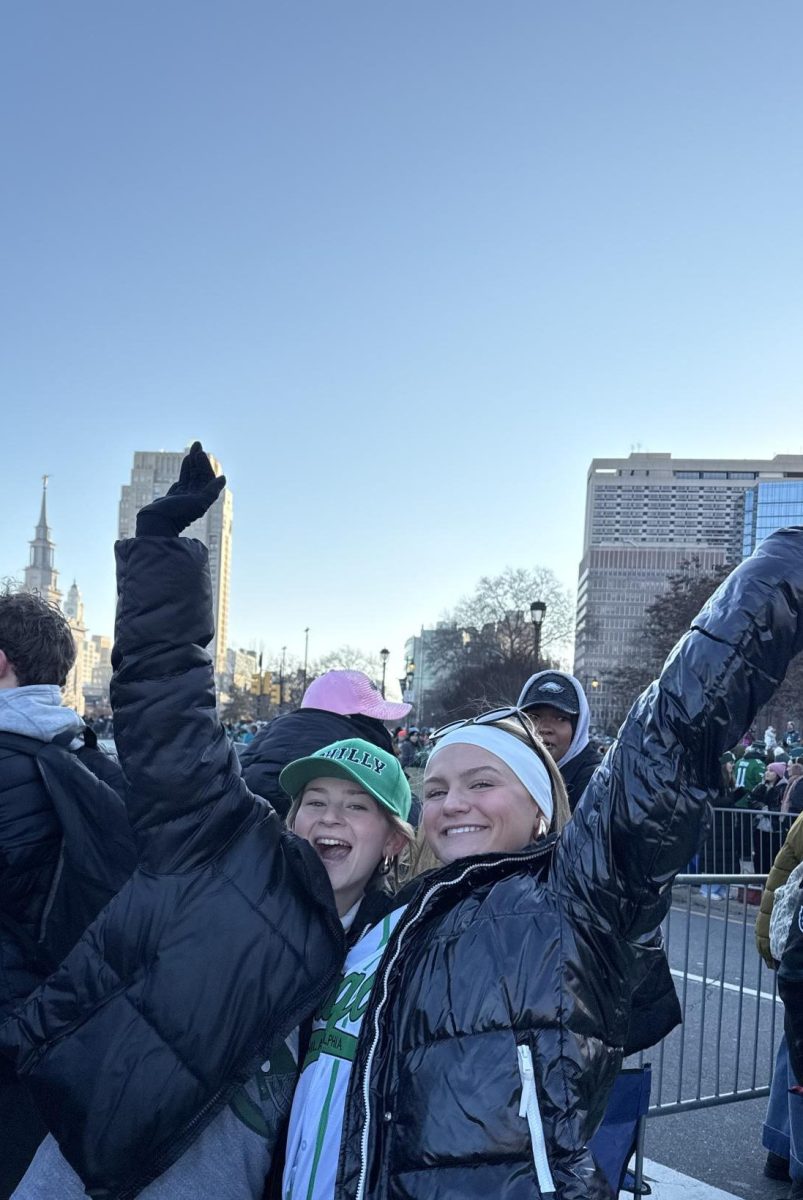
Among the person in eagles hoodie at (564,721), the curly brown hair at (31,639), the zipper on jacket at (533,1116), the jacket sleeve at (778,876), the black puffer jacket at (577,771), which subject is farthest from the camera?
the person in eagles hoodie at (564,721)

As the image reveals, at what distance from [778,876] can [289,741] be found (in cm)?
236

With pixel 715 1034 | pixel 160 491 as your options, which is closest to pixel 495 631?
pixel 715 1034

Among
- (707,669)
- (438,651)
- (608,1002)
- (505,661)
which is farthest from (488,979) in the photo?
(438,651)

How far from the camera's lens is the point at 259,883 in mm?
1857

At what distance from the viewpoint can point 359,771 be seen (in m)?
2.28

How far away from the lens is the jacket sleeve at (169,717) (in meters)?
1.80

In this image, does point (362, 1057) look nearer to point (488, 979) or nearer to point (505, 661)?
point (488, 979)

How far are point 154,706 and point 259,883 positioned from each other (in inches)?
14.9

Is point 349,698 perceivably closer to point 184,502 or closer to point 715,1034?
point 184,502

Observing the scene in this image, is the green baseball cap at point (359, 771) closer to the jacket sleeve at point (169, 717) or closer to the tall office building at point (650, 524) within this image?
the jacket sleeve at point (169, 717)

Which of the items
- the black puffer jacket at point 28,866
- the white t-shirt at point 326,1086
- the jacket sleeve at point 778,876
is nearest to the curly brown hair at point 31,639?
the black puffer jacket at point 28,866

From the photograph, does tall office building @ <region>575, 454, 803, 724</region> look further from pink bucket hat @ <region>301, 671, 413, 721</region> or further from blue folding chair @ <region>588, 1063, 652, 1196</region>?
blue folding chair @ <region>588, 1063, 652, 1196</region>

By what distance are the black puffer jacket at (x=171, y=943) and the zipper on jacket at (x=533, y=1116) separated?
0.41 m

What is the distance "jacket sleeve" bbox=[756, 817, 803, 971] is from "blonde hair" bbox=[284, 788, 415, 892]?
8.16 feet
